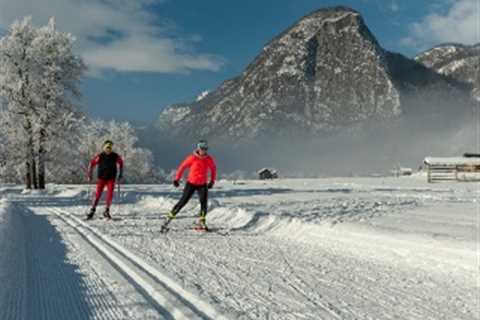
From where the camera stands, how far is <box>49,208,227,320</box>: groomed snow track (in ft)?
14.1

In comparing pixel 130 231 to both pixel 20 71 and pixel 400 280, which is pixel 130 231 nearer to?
pixel 400 280

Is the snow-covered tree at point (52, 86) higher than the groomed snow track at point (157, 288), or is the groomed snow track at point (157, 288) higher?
the snow-covered tree at point (52, 86)

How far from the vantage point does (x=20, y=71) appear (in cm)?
3173

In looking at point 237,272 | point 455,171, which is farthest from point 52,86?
point 455,171

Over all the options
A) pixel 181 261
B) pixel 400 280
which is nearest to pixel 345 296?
pixel 400 280

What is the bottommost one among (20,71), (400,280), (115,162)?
(400,280)

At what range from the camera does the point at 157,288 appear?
5.07 metres

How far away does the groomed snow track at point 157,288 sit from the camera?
4.31 meters

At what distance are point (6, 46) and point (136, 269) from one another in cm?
3014

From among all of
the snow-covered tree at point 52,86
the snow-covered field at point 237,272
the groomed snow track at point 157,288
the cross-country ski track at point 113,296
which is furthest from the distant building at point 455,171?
the cross-country ski track at point 113,296

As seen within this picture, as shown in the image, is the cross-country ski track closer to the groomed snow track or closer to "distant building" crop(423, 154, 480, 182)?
the groomed snow track

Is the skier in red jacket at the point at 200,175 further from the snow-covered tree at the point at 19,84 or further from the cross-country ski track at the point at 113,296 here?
the snow-covered tree at the point at 19,84

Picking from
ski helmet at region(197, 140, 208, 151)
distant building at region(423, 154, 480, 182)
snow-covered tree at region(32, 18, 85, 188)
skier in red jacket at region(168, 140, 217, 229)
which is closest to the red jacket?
skier in red jacket at region(168, 140, 217, 229)

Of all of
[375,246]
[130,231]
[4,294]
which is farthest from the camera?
[130,231]
